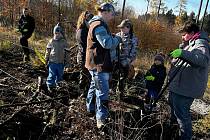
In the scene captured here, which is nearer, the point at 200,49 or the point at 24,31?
the point at 200,49

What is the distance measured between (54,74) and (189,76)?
A: 11.0ft

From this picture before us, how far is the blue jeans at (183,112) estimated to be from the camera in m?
5.23

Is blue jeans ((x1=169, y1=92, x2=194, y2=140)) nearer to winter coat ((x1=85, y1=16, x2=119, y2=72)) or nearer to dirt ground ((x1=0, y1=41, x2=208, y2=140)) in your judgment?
dirt ground ((x1=0, y1=41, x2=208, y2=140))

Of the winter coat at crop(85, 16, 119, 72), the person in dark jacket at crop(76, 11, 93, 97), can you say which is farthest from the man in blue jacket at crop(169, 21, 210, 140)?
the person in dark jacket at crop(76, 11, 93, 97)

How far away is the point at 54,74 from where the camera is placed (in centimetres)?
754

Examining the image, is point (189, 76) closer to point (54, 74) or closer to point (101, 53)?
point (101, 53)

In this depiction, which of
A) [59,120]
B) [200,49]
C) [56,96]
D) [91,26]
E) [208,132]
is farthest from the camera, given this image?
[56,96]

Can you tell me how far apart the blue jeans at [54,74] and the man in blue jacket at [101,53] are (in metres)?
2.23

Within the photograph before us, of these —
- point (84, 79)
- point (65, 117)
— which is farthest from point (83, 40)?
point (65, 117)

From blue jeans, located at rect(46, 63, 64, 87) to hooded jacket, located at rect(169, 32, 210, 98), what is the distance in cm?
306

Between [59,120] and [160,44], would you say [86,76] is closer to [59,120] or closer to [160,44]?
[59,120]

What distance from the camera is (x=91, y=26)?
17.3ft

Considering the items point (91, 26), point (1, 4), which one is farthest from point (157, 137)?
point (1, 4)

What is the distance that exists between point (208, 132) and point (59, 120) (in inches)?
111
